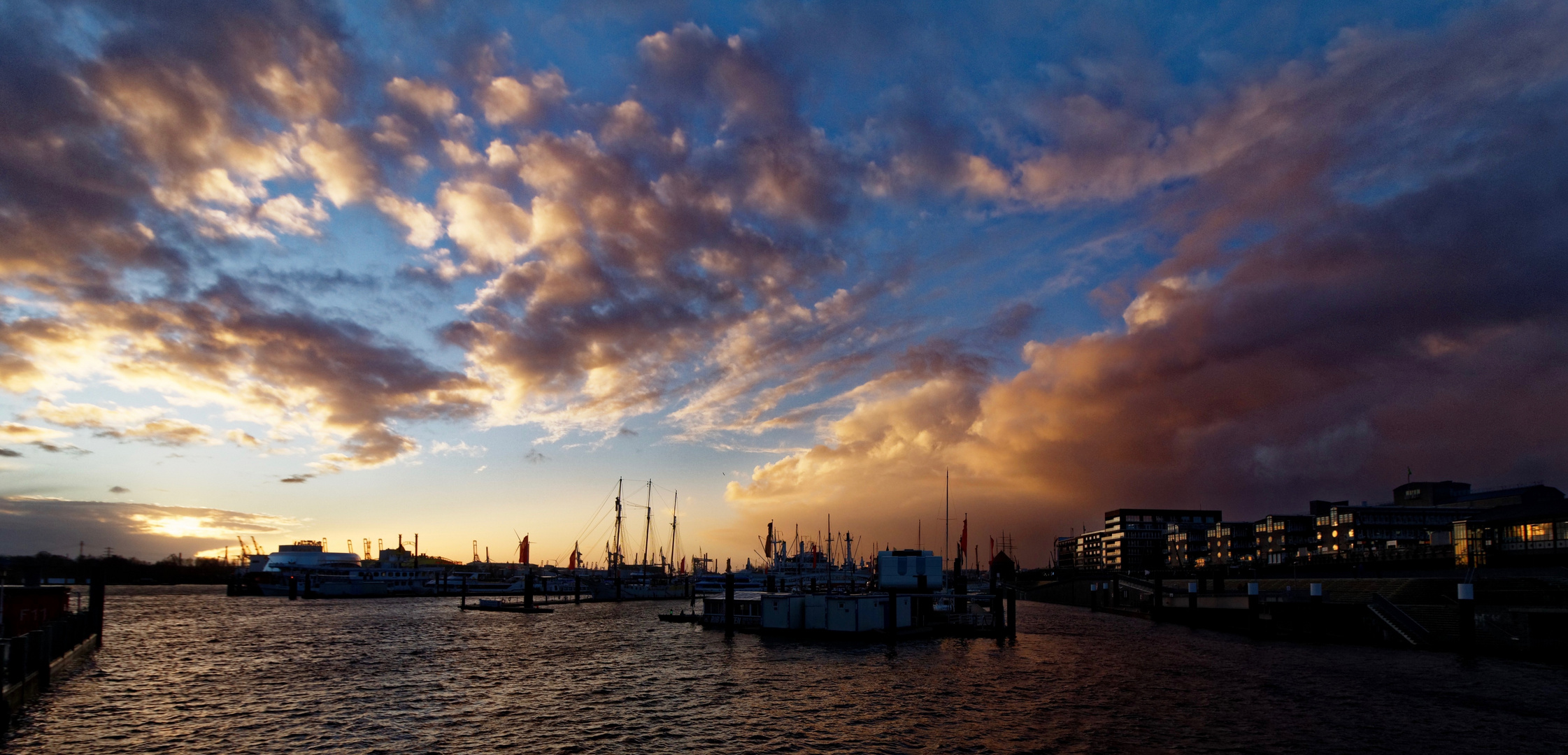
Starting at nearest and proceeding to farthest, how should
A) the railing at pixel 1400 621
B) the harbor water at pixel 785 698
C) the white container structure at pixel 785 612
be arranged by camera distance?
the harbor water at pixel 785 698 → the railing at pixel 1400 621 → the white container structure at pixel 785 612

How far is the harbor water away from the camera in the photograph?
34250mm

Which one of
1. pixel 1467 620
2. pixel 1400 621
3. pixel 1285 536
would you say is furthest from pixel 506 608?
pixel 1285 536

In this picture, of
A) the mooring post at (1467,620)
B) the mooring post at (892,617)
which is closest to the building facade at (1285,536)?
the mooring post at (1467,620)

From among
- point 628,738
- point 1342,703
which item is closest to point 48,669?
point 628,738

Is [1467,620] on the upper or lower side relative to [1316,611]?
upper

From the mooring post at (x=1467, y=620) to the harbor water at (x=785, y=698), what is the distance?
231 centimetres

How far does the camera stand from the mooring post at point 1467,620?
192ft

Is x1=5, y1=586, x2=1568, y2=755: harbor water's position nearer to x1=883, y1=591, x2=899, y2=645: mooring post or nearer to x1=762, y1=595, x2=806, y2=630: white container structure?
x1=883, y1=591, x2=899, y2=645: mooring post

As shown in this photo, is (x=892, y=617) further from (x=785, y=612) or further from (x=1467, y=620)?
(x=1467, y=620)

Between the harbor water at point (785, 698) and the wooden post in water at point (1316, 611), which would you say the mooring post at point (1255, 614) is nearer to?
the harbor water at point (785, 698)

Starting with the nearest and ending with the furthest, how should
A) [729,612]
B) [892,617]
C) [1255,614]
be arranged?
[892,617], [1255,614], [729,612]

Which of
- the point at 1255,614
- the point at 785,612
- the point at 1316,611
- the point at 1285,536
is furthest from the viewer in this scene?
the point at 1285,536

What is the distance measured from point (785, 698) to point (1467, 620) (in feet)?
170

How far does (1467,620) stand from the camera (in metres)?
58.7
